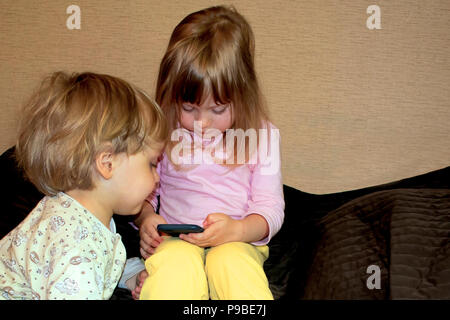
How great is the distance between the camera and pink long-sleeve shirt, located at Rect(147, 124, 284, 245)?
1.25 meters

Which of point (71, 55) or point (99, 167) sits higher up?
point (71, 55)

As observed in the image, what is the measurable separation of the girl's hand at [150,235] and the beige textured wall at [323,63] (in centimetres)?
62

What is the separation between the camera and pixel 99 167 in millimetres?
981

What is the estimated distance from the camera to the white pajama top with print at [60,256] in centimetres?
85

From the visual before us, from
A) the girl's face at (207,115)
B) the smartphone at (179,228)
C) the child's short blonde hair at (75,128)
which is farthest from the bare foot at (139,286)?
the girl's face at (207,115)

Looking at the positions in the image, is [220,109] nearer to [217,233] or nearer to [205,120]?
[205,120]

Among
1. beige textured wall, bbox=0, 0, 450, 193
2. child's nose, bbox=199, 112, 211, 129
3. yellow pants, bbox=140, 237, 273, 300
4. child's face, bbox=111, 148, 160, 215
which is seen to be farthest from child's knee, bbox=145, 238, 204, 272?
beige textured wall, bbox=0, 0, 450, 193

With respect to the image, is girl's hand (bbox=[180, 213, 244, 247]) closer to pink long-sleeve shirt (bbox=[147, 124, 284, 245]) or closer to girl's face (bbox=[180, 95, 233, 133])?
pink long-sleeve shirt (bbox=[147, 124, 284, 245])

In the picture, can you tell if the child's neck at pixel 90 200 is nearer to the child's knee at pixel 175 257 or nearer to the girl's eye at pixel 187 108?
the child's knee at pixel 175 257

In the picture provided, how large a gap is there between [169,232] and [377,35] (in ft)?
3.25

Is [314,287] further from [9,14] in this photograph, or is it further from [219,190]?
[9,14]

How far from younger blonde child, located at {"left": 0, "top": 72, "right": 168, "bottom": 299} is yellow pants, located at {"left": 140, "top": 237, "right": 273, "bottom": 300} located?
9 centimetres

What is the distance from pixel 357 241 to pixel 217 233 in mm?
345
